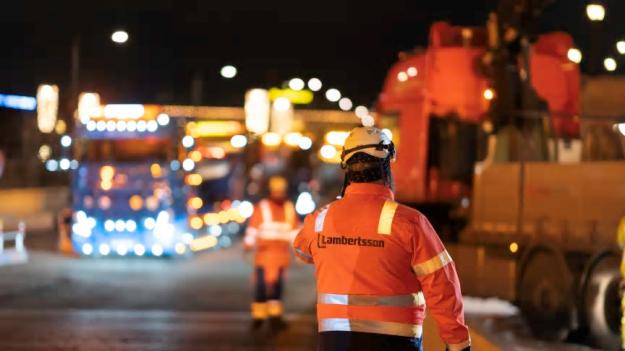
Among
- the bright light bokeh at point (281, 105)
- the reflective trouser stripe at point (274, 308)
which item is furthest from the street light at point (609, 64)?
the bright light bokeh at point (281, 105)

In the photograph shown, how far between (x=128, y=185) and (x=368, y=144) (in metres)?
17.1

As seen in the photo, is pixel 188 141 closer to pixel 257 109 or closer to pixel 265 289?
pixel 265 289

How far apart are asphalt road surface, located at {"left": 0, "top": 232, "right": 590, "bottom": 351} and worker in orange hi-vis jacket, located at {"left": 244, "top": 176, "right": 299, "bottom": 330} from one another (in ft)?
0.98

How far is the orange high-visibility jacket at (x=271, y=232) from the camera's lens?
12258mm

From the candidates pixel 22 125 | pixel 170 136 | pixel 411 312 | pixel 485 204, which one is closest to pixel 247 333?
pixel 485 204

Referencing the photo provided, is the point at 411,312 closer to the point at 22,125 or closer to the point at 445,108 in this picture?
the point at 445,108

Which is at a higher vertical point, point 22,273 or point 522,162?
point 522,162

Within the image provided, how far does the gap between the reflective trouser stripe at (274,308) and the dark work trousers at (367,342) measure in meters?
7.80

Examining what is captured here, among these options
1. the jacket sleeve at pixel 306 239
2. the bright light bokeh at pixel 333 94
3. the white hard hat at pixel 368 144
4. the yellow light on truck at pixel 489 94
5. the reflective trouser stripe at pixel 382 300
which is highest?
the bright light bokeh at pixel 333 94

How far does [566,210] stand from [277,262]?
3.46 meters

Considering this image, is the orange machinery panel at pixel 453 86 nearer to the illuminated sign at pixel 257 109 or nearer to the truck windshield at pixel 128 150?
the truck windshield at pixel 128 150

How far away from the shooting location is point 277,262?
12.3 m

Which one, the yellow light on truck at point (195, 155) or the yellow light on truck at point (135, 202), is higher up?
the yellow light on truck at point (195, 155)

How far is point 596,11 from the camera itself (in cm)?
1408
